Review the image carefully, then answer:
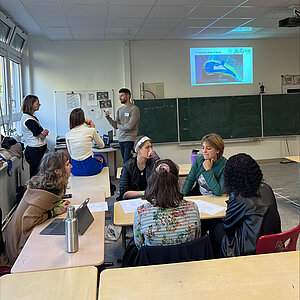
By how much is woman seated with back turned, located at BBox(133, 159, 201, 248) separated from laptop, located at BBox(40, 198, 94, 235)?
12.8 inches

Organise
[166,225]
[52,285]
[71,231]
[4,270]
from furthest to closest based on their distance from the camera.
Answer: [4,270] < [166,225] < [71,231] < [52,285]

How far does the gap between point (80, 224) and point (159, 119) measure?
5.33 metres

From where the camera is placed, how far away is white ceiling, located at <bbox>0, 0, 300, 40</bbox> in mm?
4492

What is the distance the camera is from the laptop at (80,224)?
180 cm

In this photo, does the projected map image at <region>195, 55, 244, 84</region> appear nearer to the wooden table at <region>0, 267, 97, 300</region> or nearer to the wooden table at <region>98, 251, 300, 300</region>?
the wooden table at <region>98, 251, 300, 300</region>

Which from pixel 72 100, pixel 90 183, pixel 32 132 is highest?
pixel 72 100

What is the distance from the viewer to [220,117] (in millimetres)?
7219

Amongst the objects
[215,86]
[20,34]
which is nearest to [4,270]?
[20,34]

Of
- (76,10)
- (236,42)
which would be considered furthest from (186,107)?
(76,10)

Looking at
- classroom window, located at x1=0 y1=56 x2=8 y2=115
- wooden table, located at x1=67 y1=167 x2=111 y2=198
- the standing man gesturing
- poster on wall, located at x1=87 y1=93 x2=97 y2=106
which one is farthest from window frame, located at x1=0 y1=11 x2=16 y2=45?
wooden table, located at x1=67 y1=167 x2=111 y2=198

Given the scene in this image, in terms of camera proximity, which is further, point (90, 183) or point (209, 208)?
point (90, 183)

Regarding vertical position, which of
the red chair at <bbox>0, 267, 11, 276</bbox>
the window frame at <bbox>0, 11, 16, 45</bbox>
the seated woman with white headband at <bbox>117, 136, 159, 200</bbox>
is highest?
the window frame at <bbox>0, 11, 16, 45</bbox>

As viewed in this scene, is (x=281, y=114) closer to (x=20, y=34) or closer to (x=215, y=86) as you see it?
(x=215, y=86)

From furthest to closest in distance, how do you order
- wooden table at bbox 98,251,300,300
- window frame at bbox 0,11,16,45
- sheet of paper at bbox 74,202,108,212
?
window frame at bbox 0,11,16,45, sheet of paper at bbox 74,202,108,212, wooden table at bbox 98,251,300,300
